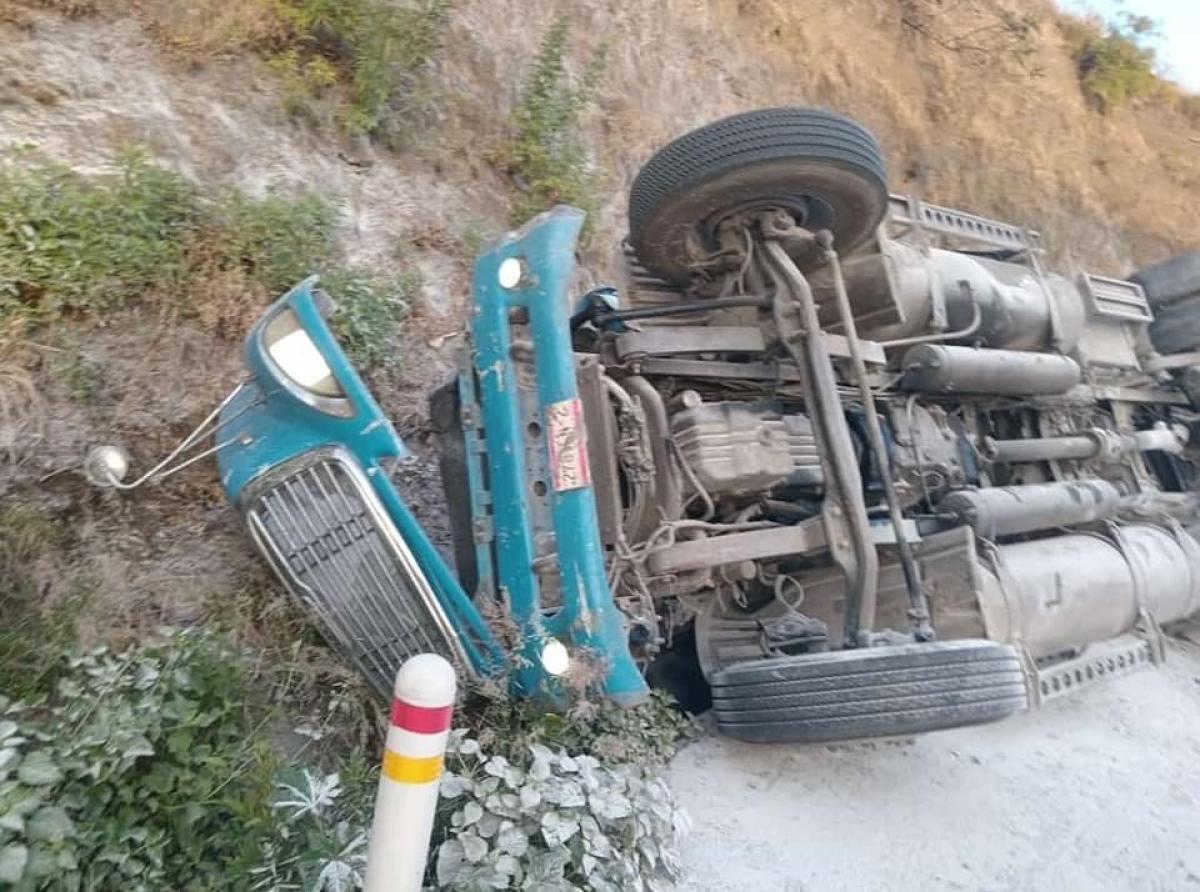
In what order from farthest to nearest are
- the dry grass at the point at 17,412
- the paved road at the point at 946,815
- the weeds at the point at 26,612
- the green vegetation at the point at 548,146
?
1. the green vegetation at the point at 548,146
2. the dry grass at the point at 17,412
3. the paved road at the point at 946,815
4. the weeds at the point at 26,612

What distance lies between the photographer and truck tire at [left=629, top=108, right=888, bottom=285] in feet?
9.31

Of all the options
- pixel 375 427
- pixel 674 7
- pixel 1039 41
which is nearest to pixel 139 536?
pixel 375 427

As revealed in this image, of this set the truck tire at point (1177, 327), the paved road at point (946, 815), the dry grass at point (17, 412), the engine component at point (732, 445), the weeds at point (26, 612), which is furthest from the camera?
the truck tire at point (1177, 327)

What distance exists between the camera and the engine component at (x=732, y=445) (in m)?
2.92

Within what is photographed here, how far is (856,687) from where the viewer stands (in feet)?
8.29

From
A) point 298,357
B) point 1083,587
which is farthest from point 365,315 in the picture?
point 1083,587

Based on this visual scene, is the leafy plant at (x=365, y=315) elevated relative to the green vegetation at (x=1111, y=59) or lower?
lower

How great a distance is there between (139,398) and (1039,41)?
9.78 meters

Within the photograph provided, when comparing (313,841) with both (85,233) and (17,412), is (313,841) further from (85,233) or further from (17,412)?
(85,233)

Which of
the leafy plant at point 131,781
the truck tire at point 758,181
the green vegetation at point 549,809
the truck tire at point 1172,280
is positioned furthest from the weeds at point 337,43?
the truck tire at point 1172,280

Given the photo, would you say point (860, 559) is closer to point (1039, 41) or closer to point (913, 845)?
point (913, 845)

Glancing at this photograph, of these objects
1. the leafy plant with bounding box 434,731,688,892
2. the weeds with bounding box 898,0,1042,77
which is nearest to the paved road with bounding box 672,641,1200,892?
the leafy plant with bounding box 434,731,688,892

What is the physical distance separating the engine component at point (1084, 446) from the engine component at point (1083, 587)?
1.35ft

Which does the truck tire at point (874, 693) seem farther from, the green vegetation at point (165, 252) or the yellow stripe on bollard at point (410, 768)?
the green vegetation at point (165, 252)
